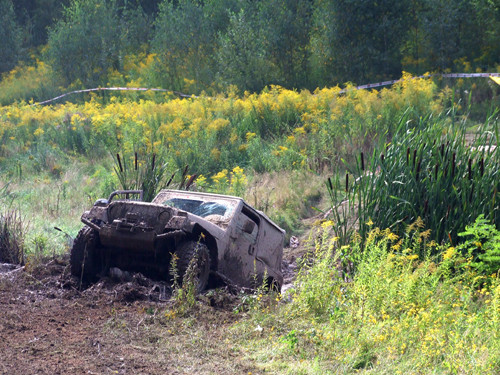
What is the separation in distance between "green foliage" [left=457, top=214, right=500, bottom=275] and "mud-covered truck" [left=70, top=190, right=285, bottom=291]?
99.7 inches

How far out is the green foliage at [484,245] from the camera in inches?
308

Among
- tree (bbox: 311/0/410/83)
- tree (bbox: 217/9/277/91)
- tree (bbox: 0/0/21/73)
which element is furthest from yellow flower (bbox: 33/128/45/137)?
tree (bbox: 0/0/21/73)

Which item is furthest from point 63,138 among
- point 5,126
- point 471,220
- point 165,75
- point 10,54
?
point 10,54

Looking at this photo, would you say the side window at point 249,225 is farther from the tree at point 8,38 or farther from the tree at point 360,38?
the tree at point 8,38

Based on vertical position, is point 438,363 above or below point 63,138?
above

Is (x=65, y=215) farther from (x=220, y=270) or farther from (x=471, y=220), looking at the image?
(x=471, y=220)

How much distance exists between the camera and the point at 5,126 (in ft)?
74.0

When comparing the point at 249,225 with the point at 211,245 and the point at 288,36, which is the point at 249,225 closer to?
the point at 211,245

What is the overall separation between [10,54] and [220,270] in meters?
34.7

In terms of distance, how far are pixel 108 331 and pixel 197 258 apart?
1.51m

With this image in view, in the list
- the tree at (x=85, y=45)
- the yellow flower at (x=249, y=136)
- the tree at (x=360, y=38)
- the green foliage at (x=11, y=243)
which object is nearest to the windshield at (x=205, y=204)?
the green foliage at (x=11, y=243)

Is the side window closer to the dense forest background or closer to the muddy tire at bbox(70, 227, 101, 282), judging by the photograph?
the muddy tire at bbox(70, 227, 101, 282)

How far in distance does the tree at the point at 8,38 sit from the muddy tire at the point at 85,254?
3261 cm

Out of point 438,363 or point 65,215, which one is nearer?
point 438,363
